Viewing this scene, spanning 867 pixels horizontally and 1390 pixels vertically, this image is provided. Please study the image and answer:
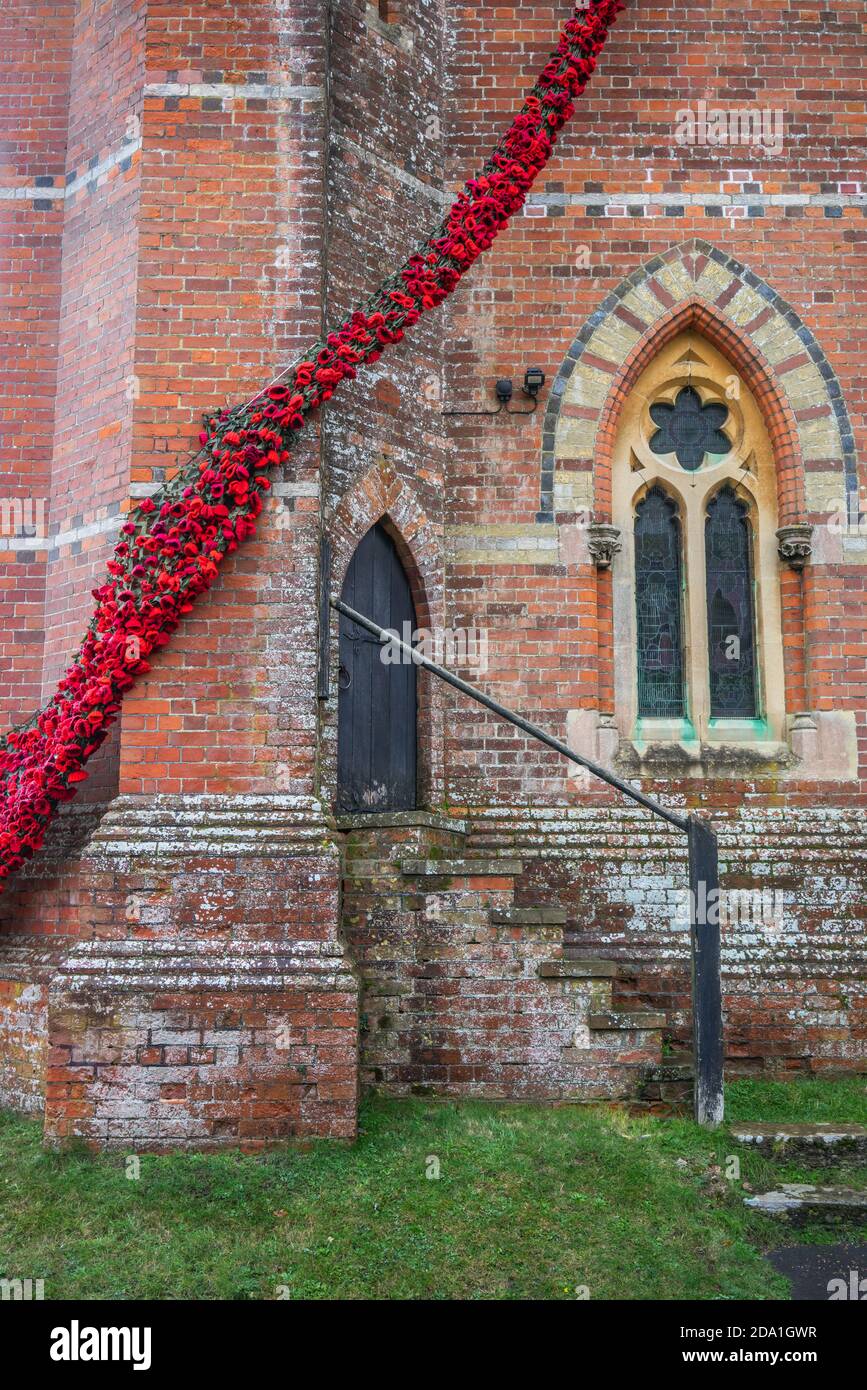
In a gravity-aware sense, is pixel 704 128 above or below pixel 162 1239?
above

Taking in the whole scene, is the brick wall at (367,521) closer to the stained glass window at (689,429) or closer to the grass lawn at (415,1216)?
the grass lawn at (415,1216)

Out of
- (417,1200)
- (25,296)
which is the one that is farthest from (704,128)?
(417,1200)

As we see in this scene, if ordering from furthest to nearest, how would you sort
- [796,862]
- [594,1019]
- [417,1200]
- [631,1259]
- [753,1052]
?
[796,862] → [753,1052] → [594,1019] → [417,1200] → [631,1259]

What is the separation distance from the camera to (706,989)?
6.86 metres

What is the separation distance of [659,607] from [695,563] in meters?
0.42

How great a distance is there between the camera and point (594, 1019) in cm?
711

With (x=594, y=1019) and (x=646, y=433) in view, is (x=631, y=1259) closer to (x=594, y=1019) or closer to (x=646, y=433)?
(x=594, y=1019)

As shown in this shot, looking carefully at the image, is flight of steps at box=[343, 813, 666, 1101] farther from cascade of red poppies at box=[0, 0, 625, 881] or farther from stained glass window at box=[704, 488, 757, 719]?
stained glass window at box=[704, 488, 757, 719]

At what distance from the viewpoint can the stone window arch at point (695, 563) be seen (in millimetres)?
9297

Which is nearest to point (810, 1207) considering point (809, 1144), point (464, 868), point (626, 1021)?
point (809, 1144)

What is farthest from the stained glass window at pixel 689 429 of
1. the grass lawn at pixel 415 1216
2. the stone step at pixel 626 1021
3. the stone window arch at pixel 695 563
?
the grass lawn at pixel 415 1216

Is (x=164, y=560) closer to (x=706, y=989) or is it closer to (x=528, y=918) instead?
(x=528, y=918)

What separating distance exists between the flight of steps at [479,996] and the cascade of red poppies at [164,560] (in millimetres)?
1864

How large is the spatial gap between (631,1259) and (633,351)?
6.49m
